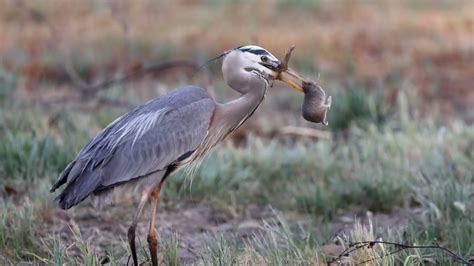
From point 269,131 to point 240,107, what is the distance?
166 inches

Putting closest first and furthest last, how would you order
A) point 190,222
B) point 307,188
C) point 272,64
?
point 272,64
point 190,222
point 307,188

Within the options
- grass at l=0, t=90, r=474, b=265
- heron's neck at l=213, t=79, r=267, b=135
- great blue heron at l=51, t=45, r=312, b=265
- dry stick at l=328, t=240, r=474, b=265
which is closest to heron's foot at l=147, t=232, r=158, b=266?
great blue heron at l=51, t=45, r=312, b=265

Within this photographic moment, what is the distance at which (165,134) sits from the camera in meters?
4.86

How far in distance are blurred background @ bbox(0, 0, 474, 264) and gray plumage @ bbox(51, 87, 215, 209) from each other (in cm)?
34


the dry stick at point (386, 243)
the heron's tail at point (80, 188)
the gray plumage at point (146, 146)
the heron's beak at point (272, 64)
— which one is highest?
the heron's beak at point (272, 64)

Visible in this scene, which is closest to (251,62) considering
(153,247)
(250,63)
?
(250,63)

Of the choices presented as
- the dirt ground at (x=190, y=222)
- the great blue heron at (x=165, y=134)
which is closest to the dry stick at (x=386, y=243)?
the dirt ground at (x=190, y=222)

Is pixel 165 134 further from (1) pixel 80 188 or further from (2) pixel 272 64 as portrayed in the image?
(2) pixel 272 64

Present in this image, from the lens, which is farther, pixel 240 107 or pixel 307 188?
pixel 307 188

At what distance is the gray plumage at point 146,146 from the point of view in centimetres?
483

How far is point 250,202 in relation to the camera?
267 inches

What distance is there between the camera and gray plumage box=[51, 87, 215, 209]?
15.8ft

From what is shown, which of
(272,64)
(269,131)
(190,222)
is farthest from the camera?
(269,131)

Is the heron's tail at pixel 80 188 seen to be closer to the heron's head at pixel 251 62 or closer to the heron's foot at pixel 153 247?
the heron's foot at pixel 153 247
